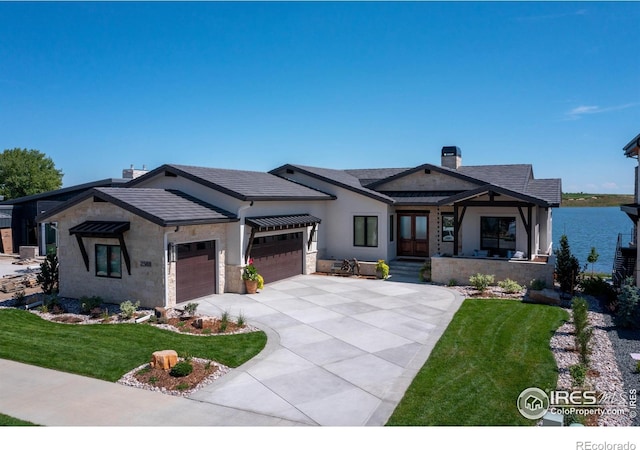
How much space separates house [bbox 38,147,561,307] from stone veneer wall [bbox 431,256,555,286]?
0.13 ft

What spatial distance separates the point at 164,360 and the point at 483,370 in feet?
21.3

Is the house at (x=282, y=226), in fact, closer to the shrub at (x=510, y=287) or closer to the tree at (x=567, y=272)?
the tree at (x=567, y=272)

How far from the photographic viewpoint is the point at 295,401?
825 cm

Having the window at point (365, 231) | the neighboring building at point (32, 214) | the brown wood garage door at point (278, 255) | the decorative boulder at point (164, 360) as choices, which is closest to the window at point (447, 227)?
the window at point (365, 231)

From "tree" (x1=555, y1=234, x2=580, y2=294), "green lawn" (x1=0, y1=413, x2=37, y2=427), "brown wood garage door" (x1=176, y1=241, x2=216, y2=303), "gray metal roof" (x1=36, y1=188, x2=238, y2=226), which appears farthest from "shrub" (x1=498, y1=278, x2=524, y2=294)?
"green lawn" (x1=0, y1=413, x2=37, y2=427)

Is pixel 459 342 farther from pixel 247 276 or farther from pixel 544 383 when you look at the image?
pixel 247 276

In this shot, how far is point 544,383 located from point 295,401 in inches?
184

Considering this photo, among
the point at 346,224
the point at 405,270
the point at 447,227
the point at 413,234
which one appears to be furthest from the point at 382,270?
the point at 447,227

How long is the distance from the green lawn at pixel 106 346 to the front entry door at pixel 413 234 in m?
13.2

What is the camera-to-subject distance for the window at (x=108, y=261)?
15.6 metres

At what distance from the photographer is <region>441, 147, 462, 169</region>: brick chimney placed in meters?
25.5

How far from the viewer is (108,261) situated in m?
15.9

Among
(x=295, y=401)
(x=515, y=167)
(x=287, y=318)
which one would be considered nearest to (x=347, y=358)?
(x=295, y=401)

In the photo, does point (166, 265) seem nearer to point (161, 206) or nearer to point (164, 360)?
point (161, 206)
